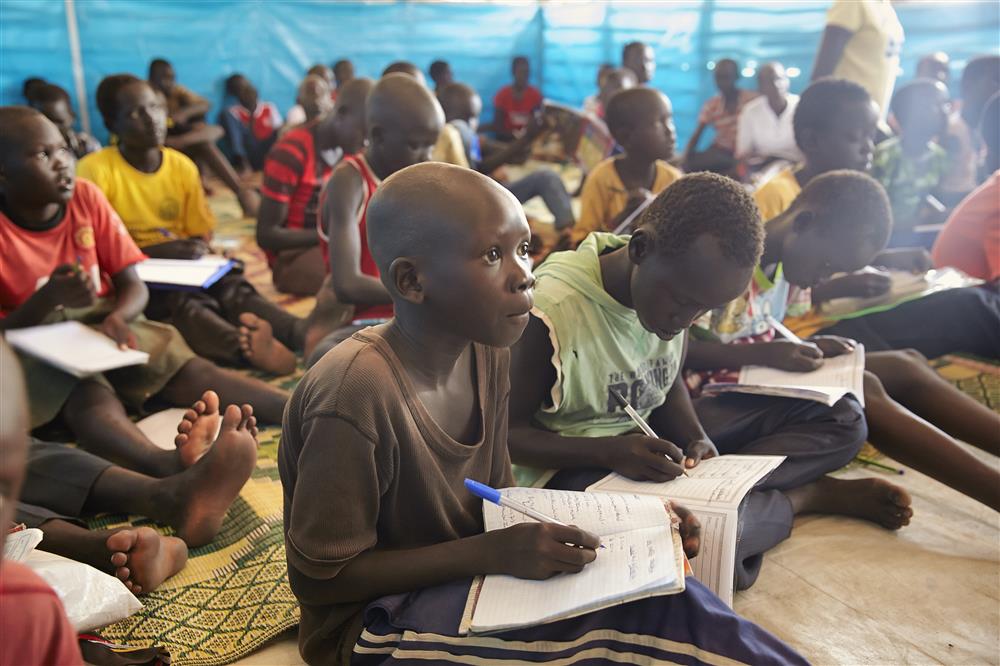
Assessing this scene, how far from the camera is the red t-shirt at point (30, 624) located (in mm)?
679

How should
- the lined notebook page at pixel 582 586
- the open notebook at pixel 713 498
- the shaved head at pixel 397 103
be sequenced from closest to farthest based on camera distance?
the lined notebook page at pixel 582 586 < the open notebook at pixel 713 498 < the shaved head at pixel 397 103

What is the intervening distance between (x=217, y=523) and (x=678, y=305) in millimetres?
974

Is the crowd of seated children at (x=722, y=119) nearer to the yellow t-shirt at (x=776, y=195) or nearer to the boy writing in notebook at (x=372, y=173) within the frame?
the yellow t-shirt at (x=776, y=195)

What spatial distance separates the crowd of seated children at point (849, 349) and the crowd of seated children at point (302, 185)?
1.70 meters

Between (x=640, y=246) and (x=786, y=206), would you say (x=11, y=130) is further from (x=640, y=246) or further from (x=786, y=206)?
(x=786, y=206)

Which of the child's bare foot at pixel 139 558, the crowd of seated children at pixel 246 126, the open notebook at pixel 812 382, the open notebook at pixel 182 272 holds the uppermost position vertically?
the open notebook at pixel 812 382

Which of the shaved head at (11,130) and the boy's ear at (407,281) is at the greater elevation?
the shaved head at (11,130)

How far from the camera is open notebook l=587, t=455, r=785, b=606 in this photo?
1.25 meters

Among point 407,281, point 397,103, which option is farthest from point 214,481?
point 397,103

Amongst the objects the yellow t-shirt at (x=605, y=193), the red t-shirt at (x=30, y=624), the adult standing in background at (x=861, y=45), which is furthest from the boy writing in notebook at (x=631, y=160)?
the red t-shirt at (x=30, y=624)

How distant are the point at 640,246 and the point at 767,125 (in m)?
3.37

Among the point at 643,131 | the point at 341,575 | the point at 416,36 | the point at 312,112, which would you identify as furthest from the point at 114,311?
the point at 416,36

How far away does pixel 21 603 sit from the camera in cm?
69

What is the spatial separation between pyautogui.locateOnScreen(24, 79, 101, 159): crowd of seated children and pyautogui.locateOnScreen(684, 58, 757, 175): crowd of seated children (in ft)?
11.4
